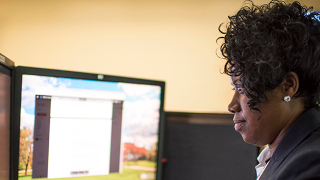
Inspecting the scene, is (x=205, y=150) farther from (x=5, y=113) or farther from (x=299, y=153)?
(x=5, y=113)

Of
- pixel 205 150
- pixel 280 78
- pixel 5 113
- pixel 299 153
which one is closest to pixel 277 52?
pixel 280 78

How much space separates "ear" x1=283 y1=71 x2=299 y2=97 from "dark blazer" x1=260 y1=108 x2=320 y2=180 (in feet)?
0.19

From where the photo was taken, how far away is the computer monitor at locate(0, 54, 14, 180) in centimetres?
68

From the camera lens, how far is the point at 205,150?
1010 millimetres

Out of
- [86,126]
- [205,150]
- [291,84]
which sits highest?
[291,84]

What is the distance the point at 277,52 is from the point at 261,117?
15 centimetres

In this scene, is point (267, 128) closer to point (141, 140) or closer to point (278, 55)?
point (278, 55)

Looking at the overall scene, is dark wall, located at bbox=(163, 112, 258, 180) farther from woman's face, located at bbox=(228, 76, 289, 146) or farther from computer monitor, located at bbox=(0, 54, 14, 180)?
computer monitor, located at bbox=(0, 54, 14, 180)

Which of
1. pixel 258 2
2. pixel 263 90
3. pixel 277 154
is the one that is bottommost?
pixel 277 154

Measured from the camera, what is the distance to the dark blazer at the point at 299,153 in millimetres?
484

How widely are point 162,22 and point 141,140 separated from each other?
780 millimetres

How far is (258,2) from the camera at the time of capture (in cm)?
140

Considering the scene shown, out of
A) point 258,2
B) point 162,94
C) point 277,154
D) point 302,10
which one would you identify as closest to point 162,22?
point 258,2

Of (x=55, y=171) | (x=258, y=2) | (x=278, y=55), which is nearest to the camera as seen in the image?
(x=278, y=55)
